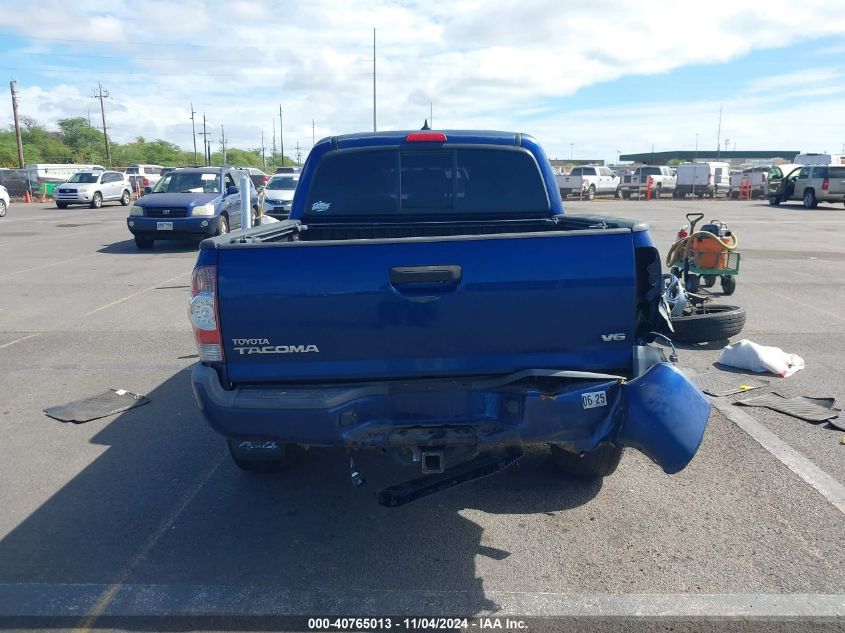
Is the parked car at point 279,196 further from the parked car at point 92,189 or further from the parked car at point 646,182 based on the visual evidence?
the parked car at point 646,182

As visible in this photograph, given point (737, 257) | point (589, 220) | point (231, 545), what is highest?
point (589, 220)

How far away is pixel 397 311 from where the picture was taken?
10.5 ft

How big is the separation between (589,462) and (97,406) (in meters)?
3.97

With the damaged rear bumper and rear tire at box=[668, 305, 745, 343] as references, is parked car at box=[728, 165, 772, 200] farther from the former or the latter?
the damaged rear bumper

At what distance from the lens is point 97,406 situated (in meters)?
5.85

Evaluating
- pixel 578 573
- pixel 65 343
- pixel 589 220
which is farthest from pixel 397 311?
pixel 65 343

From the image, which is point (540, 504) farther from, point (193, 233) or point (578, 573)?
point (193, 233)

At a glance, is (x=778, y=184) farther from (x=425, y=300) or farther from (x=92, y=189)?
(x=425, y=300)

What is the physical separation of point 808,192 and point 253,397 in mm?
33535

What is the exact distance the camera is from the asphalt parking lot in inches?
127

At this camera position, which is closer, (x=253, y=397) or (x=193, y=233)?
(x=253, y=397)

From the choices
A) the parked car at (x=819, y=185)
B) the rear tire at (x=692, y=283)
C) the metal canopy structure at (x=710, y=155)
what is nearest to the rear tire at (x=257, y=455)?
the rear tire at (x=692, y=283)

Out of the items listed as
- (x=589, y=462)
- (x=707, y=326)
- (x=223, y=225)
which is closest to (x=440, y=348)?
(x=589, y=462)

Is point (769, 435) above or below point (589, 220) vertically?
below
